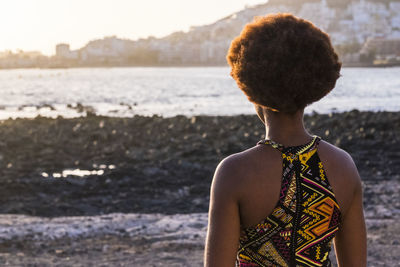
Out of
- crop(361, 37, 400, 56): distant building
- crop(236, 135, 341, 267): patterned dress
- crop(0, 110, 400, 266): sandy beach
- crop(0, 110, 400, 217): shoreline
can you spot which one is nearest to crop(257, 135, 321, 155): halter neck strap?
crop(236, 135, 341, 267): patterned dress

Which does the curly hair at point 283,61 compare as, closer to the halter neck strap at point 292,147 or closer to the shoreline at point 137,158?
the halter neck strap at point 292,147

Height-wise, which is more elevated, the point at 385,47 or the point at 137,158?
the point at 385,47

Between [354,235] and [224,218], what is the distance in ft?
1.92

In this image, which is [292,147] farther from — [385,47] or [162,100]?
[385,47]

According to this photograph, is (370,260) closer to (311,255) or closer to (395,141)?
(311,255)

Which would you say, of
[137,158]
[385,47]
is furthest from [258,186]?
[385,47]

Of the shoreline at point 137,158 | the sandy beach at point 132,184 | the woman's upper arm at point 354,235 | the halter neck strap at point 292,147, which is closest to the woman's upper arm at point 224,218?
the halter neck strap at point 292,147

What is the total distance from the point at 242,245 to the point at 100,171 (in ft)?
44.2

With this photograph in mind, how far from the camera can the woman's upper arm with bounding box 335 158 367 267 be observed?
217 centimetres

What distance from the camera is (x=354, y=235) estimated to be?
222 cm

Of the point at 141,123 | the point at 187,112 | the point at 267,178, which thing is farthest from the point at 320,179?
the point at 187,112

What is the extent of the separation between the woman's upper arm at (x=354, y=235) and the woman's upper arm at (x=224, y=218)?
1.57ft

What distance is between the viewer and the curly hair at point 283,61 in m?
1.91

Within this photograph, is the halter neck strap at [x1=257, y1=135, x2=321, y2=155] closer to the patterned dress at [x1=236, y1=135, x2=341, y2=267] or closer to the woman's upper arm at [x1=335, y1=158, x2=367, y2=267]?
the patterned dress at [x1=236, y1=135, x2=341, y2=267]
